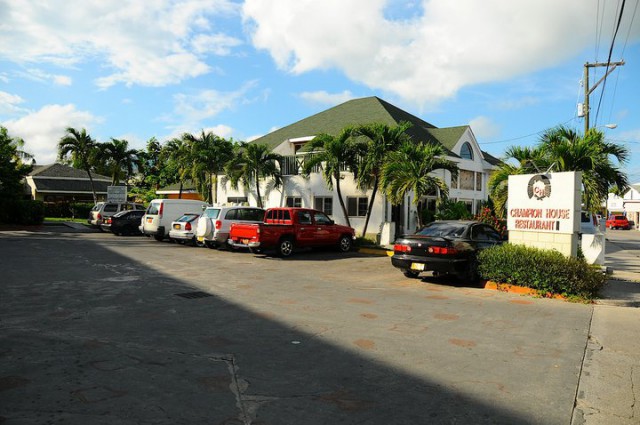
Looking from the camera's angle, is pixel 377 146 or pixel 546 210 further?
pixel 377 146

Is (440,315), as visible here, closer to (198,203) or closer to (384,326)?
(384,326)

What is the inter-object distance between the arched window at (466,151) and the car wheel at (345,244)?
1467 cm

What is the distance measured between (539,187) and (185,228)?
1454 centimetres

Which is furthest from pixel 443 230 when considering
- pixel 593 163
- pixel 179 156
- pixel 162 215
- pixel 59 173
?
pixel 59 173

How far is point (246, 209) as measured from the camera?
19.5 m

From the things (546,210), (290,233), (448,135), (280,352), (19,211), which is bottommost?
(280,352)

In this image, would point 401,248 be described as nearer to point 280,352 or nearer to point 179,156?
point 280,352

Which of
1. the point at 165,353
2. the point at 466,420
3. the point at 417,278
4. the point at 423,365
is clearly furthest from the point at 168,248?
the point at 466,420

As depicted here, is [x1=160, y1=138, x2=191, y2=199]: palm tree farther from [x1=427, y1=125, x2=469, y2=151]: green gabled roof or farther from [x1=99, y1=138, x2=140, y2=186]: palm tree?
[x1=427, y1=125, x2=469, y2=151]: green gabled roof

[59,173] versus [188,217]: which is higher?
[59,173]

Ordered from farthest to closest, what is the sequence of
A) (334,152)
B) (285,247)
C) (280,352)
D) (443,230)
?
(334,152) → (285,247) → (443,230) → (280,352)

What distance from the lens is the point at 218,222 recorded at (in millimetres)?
18531

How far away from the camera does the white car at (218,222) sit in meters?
18.5

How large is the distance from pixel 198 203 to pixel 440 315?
58.7ft
